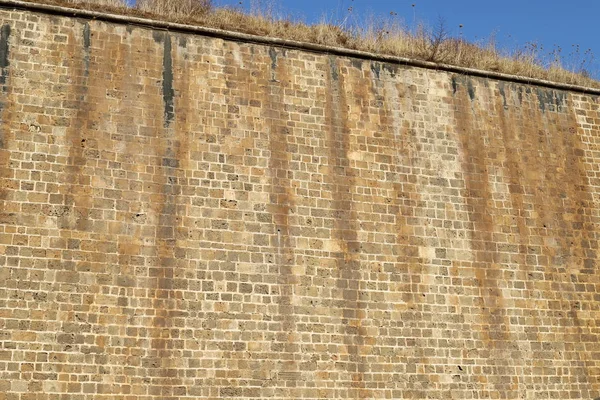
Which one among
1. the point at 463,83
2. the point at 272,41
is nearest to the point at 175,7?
the point at 272,41

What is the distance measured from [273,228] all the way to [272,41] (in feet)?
9.31

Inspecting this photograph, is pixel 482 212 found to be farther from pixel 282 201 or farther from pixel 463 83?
pixel 282 201

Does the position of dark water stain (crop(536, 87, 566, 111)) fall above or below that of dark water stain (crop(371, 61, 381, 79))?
below

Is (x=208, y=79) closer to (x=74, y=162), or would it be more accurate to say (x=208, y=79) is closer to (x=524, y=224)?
(x=74, y=162)

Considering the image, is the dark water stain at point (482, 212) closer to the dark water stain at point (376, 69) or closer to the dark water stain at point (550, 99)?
the dark water stain at point (550, 99)

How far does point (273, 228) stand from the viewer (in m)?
10.0

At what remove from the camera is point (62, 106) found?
9734 millimetres

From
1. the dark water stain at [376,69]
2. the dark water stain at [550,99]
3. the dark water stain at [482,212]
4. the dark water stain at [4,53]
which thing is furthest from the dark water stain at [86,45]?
the dark water stain at [550,99]

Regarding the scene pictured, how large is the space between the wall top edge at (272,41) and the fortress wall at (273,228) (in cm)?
→ 9

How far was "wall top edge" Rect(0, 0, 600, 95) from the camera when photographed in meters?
10.1

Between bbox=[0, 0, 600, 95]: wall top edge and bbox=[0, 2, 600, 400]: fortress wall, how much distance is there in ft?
0.30

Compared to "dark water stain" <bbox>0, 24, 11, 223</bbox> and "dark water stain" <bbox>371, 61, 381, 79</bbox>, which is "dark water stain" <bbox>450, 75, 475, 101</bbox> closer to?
"dark water stain" <bbox>371, 61, 381, 79</bbox>

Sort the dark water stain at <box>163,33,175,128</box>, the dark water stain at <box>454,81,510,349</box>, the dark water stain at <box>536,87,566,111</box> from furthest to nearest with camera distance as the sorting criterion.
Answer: the dark water stain at <box>536,87,566,111</box>, the dark water stain at <box>454,81,510,349</box>, the dark water stain at <box>163,33,175,128</box>

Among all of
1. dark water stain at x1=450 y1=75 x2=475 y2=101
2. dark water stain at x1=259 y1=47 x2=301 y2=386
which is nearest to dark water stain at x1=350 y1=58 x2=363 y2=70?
dark water stain at x1=259 y1=47 x2=301 y2=386
